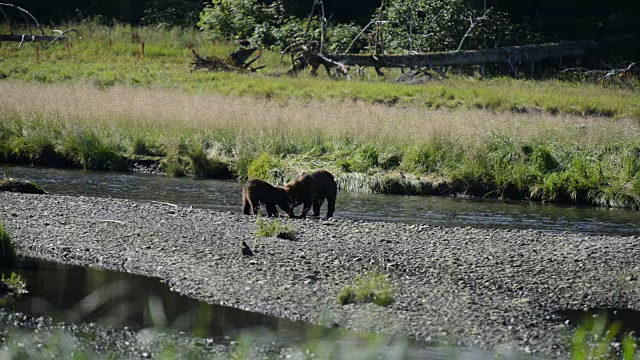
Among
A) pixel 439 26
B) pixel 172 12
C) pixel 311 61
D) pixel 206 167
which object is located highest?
pixel 172 12

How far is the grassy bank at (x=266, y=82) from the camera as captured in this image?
28547mm

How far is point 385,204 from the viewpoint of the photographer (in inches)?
708

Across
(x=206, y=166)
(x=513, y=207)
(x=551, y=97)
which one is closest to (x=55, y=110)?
(x=206, y=166)

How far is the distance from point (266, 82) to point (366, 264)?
19653 mm

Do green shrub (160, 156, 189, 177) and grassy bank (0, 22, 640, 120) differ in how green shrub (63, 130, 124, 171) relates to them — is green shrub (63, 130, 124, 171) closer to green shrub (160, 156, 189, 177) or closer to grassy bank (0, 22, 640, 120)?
green shrub (160, 156, 189, 177)

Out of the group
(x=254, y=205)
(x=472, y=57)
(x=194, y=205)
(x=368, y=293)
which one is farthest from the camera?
(x=472, y=57)

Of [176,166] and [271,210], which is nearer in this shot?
[271,210]

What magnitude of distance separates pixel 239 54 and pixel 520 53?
10.0 metres

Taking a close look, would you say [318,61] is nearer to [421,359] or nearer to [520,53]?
[520,53]

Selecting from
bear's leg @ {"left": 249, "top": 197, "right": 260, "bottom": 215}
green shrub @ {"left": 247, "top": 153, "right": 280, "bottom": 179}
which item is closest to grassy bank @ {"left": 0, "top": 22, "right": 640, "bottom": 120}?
green shrub @ {"left": 247, "top": 153, "right": 280, "bottom": 179}

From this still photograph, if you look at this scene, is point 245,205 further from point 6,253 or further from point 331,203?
point 6,253

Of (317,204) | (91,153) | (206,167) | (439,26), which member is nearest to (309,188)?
(317,204)

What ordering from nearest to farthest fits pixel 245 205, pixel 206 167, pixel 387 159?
pixel 245 205
pixel 387 159
pixel 206 167

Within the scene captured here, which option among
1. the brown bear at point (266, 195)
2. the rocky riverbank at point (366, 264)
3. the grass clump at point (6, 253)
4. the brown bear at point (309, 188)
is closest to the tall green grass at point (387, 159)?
the brown bear at point (309, 188)
